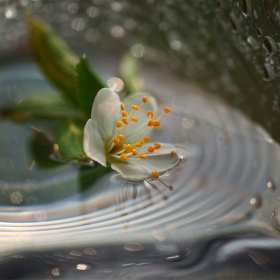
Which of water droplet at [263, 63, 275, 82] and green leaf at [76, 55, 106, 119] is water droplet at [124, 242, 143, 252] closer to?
green leaf at [76, 55, 106, 119]

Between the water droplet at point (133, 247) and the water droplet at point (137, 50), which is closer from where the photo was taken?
the water droplet at point (133, 247)

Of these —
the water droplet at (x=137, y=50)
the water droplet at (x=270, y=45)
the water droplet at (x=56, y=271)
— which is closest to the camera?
the water droplet at (x=56, y=271)

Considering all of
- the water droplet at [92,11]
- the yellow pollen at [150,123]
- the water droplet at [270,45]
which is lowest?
the yellow pollen at [150,123]

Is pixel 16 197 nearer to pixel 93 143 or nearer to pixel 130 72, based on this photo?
pixel 93 143

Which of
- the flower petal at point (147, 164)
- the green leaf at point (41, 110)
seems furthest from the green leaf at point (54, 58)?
the flower petal at point (147, 164)

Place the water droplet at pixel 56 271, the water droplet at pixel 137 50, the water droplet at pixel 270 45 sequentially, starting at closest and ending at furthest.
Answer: the water droplet at pixel 56 271
the water droplet at pixel 270 45
the water droplet at pixel 137 50

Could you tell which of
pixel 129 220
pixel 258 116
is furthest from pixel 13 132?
pixel 258 116

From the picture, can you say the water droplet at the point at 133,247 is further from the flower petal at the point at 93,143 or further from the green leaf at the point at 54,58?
the green leaf at the point at 54,58
